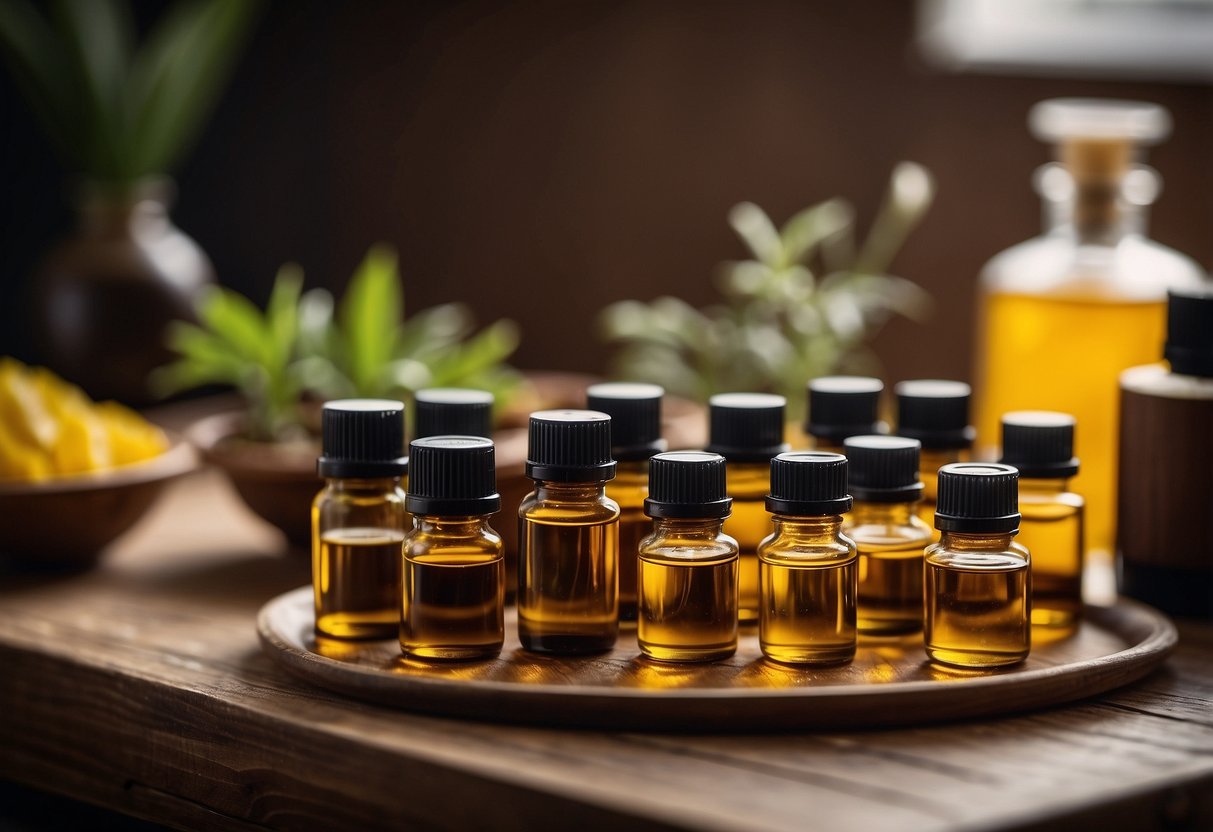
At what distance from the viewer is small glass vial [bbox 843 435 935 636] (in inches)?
32.7

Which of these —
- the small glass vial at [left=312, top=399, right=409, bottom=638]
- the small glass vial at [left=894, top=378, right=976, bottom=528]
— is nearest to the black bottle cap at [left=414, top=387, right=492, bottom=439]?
the small glass vial at [left=312, top=399, right=409, bottom=638]

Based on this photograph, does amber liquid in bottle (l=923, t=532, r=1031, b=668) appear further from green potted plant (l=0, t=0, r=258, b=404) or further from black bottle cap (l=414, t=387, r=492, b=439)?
green potted plant (l=0, t=0, r=258, b=404)

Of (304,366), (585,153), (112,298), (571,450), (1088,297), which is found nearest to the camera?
(571,450)

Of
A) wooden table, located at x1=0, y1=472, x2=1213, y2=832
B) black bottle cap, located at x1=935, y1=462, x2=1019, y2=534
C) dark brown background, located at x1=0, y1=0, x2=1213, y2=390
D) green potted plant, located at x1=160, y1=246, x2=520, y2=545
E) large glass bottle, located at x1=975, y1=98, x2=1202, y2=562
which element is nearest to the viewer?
wooden table, located at x1=0, y1=472, x2=1213, y2=832

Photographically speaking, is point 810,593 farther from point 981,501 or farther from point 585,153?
point 585,153

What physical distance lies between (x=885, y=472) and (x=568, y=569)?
0.19m

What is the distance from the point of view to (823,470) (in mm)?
772

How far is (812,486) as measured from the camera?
77 centimetres

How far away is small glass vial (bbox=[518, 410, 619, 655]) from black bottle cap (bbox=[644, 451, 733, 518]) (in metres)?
0.04

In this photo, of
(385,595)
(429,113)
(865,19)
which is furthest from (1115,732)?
(429,113)

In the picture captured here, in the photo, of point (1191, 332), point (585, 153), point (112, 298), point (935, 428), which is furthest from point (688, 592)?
point (585, 153)

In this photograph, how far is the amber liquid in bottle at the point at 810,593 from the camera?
78cm

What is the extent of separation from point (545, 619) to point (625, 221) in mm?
1200

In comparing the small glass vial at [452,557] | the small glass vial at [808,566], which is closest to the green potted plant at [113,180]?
the small glass vial at [452,557]
